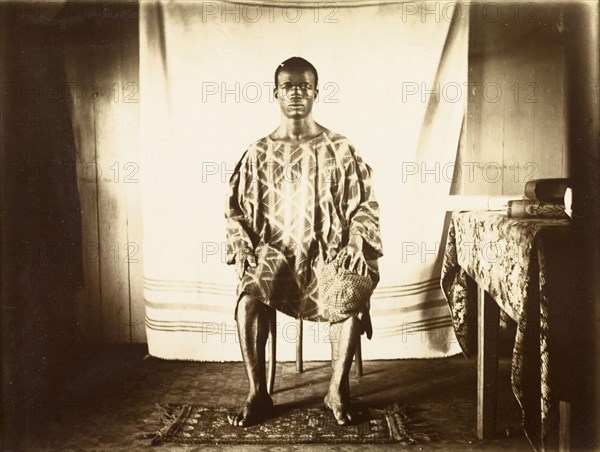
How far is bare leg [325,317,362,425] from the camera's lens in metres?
2.61

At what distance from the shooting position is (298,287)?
276 cm

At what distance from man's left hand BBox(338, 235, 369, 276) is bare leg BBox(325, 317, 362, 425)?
231mm

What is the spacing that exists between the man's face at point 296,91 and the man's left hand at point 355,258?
0.69 meters

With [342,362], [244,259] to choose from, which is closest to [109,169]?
[244,259]

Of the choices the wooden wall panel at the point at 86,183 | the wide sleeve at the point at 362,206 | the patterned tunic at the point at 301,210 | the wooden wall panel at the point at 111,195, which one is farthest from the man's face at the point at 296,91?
the wooden wall panel at the point at 86,183

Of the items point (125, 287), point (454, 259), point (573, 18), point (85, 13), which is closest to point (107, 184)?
point (125, 287)

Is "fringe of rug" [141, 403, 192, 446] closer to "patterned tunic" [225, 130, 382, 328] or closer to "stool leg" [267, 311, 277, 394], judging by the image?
"stool leg" [267, 311, 277, 394]

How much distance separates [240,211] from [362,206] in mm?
602

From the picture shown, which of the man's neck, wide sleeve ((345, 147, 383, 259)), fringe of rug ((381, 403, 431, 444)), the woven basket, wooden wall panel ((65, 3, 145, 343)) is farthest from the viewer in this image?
wooden wall panel ((65, 3, 145, 343))

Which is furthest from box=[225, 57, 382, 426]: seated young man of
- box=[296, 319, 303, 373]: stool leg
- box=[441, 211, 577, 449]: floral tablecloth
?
box=[441, 211, 577, 449]: floral tablecloth

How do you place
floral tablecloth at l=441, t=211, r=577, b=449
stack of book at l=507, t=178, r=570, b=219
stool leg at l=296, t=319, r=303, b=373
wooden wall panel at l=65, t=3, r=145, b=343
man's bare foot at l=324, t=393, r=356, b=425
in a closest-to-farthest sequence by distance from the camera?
floral tablecloth at l=441, t=211, r=577, b=449, stack of book at l=507, t=178, r=570, b=219, man's bare foot at l=324, t=393, r=356, b=425, stool leg at l=296, t=319, r=303, b=373, wooden wall panel at l=65, t=3, r=145, b=343

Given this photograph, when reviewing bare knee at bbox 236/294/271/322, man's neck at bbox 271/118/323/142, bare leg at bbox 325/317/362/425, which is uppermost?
man's neck at bbox 271/118/323/142

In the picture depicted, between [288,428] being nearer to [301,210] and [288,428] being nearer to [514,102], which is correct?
[301,210]

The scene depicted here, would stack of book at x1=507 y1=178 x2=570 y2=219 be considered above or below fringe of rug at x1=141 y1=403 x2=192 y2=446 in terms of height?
above
